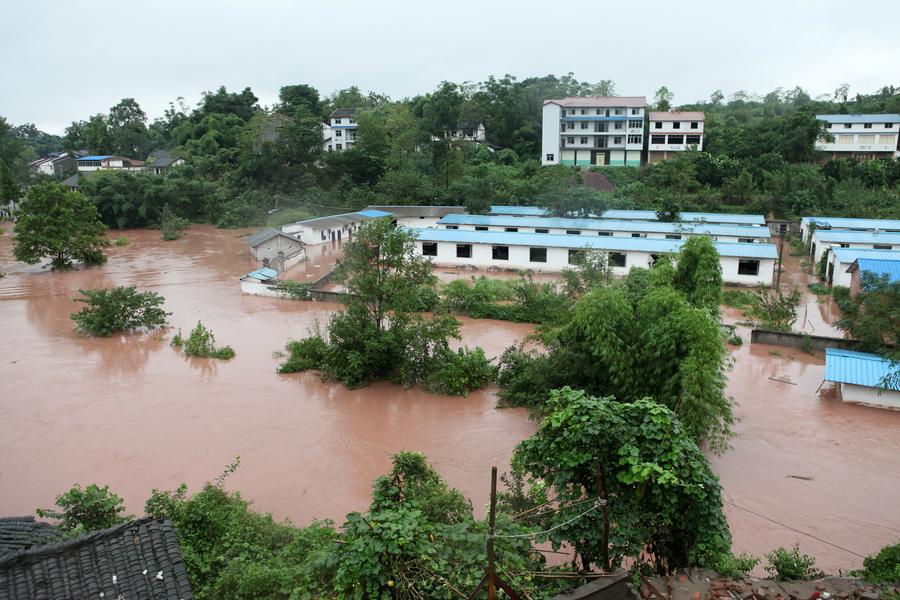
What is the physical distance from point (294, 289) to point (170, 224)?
62.2 ft

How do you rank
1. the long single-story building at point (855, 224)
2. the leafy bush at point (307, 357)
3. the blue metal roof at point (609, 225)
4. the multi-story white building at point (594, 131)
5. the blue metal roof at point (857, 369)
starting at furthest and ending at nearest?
the multi-story white building at point (594, 131) < the long single-story building at point (855, 224) < the blue metal roof at point (609, 225) < the leafy bush at point (307, 357) < the blue metal roof at point (857, 369)

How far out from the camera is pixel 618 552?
590cm

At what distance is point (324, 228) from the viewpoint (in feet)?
108

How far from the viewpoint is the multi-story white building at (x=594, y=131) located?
4472 cm

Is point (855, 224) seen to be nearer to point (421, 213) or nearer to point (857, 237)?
point (857, 237)

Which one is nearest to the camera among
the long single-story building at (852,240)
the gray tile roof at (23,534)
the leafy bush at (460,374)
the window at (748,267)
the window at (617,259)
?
the gray tile roof at (23,534)

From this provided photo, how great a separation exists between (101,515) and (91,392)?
8.22 meters

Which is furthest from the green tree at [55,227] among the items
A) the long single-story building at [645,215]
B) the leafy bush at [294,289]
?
the long single-story building at [645,215]

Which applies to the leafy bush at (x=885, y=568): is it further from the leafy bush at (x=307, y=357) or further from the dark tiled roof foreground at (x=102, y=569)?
the leafy bush at (x=307, y=357)

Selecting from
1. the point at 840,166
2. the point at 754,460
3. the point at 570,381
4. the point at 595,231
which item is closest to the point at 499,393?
the point at 570,381

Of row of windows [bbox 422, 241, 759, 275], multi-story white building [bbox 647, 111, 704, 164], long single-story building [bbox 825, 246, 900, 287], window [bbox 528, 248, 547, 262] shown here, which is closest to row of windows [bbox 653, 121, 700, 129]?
multi-story white building [bbox 647, 111, 704, 164]

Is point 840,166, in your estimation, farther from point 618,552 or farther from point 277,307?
point 618,552

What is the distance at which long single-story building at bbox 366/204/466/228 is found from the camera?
36.2 meters

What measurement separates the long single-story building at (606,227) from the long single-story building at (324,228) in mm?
4930
